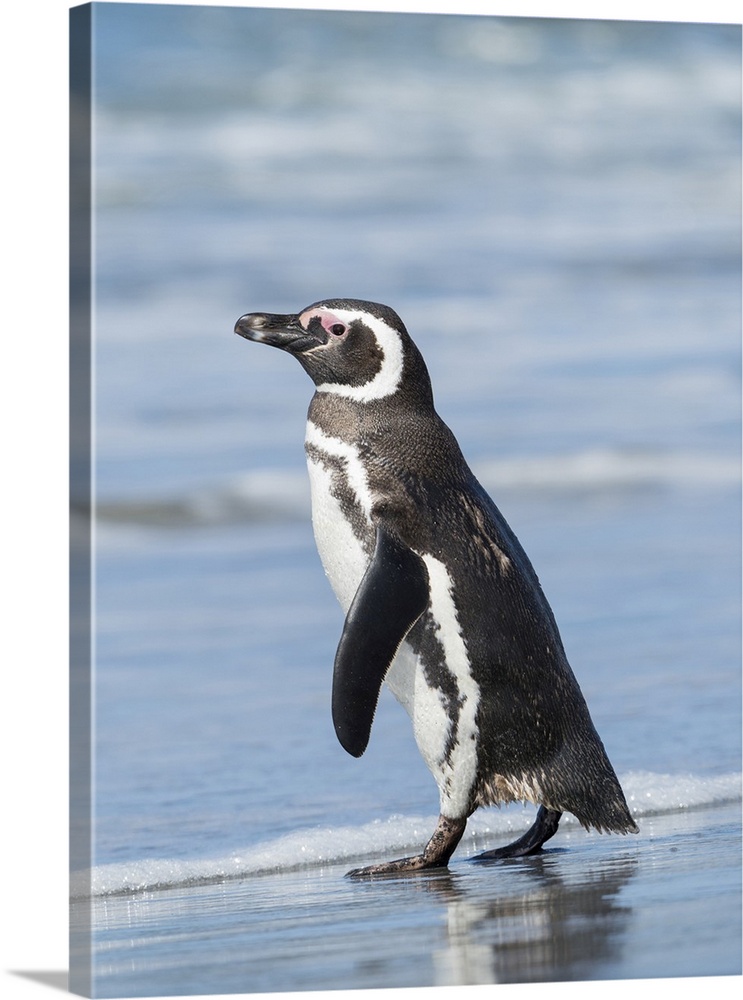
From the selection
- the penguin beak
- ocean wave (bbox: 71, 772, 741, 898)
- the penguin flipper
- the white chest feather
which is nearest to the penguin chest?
the white chest feather

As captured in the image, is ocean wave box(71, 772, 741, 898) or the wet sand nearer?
the wet sand

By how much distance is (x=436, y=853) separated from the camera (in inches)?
212

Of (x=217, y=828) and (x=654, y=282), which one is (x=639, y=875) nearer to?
(x=217, y=828)

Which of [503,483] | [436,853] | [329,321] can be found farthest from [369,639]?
[503,483]

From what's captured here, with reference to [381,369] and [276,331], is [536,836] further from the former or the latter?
[276,331]

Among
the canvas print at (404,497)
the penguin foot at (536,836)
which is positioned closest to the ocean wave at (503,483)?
the canvas print at (404,497)

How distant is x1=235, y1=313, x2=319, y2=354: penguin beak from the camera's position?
5.43m

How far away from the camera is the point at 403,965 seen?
4809mm

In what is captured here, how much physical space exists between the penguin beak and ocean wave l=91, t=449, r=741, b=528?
69cm

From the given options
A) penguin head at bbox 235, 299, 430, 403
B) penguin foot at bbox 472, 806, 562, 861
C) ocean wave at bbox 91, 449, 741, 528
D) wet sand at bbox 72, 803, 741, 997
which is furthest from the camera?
ocean wave at bbox 91, 449, 741, 528

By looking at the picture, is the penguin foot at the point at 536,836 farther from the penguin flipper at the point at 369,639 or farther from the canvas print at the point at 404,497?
the penguin flipper at the point at 369,639

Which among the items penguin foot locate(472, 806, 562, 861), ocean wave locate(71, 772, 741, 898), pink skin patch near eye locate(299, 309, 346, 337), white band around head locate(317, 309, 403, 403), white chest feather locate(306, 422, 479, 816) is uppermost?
pink skin patch near eye locate(299, 309, 346, 337)

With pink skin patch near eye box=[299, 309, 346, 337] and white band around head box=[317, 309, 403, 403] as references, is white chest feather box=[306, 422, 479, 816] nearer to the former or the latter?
Result: white band around head box=[317, 309, 403, 403]

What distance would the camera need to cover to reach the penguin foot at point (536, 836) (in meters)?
5.61
